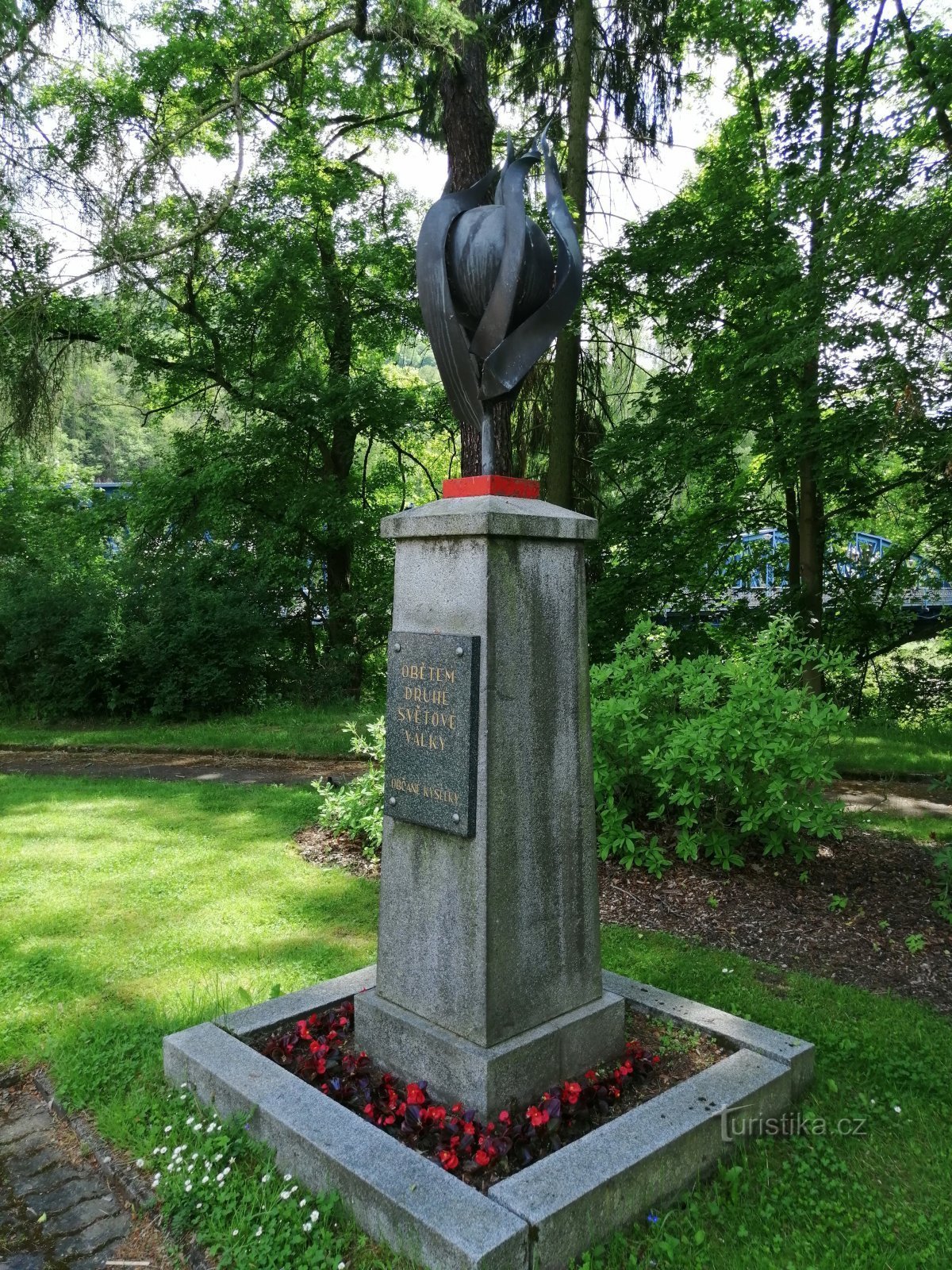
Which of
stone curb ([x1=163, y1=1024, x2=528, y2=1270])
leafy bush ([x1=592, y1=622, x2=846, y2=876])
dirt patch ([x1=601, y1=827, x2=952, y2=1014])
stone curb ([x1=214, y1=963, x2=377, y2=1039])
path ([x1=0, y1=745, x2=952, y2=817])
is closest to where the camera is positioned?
stone curb ([x1=163, y1=1024, x2=528, y2=1270])

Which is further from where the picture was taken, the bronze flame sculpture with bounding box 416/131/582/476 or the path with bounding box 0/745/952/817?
the path with bounding box 0/745/952/817

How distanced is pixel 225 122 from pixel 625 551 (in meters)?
7.09

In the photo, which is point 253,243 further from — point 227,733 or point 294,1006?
point 294,1006

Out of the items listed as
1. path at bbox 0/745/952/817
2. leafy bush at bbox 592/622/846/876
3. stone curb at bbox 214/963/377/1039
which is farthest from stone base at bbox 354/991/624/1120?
path at bbox 0/745/952/817

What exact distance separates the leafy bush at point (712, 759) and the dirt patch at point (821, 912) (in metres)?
0.14

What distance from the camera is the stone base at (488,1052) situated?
3.02m

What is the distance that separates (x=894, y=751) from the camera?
909cm

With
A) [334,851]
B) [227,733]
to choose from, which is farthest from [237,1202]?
[227,733]

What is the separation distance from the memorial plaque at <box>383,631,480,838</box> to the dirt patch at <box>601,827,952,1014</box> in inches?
86.2

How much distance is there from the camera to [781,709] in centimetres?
558

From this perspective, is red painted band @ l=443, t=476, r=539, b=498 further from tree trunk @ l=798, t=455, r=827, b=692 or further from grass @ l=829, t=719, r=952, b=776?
tree trunk @ l=798, t=455, r=827, b=692

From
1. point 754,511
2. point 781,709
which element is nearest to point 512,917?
point 781,709

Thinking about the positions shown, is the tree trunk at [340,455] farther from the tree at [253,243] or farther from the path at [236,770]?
the path at [236,770]

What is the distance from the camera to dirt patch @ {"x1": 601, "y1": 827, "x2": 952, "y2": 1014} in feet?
14.7
